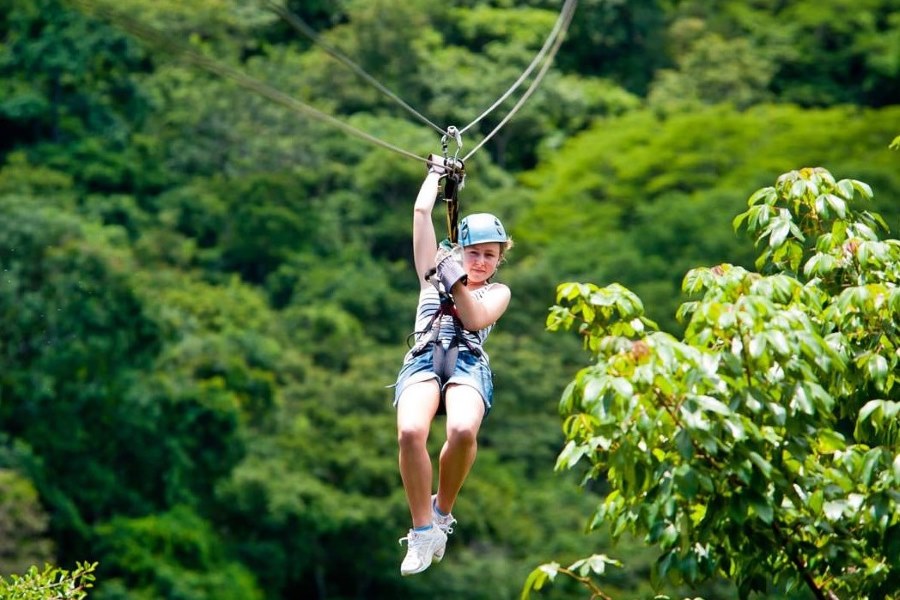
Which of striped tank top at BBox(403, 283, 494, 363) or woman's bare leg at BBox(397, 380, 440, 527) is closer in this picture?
woman's bare leg at BBox(397, 380, 440, 527)

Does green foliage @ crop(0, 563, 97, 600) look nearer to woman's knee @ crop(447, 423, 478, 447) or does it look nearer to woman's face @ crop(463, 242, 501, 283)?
woman's knee @ crop(447, 423, 478, 447)

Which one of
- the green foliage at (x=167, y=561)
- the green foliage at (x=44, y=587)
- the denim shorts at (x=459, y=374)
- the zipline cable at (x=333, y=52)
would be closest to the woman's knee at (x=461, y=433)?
the denim shorts at (x=459, y=374)

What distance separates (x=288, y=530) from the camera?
29547 mm

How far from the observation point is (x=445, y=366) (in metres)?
6.30

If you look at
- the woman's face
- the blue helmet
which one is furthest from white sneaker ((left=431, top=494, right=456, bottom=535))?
the blue helmet

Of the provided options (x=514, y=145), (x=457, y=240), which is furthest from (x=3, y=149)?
(x=457, y=240)

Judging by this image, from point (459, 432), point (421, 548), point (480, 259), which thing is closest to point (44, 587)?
point (421, 548)

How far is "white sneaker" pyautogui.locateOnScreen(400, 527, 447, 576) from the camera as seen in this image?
636 centimetres

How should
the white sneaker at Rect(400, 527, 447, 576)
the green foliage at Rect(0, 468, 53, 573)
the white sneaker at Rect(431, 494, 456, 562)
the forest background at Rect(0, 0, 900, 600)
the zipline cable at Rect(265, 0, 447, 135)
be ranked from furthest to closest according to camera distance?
the forest background at Rect(0, 0, 900, 600), the green foliage at Rect(0, 468, 53, 573), the white sneaker at Rect(431, 494, 456, 562), the white sneaker at Rect(400, 527, 447, 576), the zipline cable at Rect(265, 0, 447, 135)

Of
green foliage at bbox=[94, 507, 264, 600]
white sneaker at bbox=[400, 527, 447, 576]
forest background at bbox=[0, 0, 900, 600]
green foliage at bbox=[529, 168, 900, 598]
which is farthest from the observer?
forest background at bbox=[0, 0, 900, 600]

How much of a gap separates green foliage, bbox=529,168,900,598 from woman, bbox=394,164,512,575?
33 centimetres

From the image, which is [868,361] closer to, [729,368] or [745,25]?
[729,368]

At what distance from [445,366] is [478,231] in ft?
1.63

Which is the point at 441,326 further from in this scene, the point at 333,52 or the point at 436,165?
the point at 333,52
